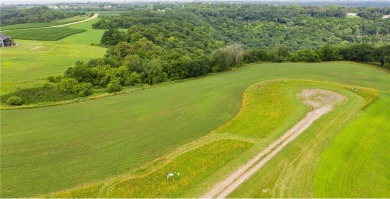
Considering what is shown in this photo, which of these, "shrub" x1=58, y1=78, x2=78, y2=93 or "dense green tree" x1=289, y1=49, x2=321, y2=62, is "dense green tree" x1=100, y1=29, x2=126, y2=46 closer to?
"shrub" x1=58, y1=78, x2=78, y2=93

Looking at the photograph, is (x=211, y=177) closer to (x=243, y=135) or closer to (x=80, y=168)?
(x=243, y=135)

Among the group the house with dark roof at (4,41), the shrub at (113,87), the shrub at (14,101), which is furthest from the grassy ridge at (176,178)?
the house with dark roof at (4,41)

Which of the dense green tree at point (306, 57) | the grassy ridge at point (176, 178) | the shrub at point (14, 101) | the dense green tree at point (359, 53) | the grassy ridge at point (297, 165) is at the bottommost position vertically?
the shrub at point (14, 101)

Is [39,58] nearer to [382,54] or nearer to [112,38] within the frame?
[112,38]

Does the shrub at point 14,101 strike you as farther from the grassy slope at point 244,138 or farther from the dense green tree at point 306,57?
the dense green tree at point 306,57

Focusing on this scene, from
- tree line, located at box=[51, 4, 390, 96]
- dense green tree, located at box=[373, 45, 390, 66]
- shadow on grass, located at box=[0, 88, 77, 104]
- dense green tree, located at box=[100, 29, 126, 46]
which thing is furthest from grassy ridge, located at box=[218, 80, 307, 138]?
dense green tree, located at box=[100, 29, 126, 46]

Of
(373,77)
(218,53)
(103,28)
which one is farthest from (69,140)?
(103,28)
